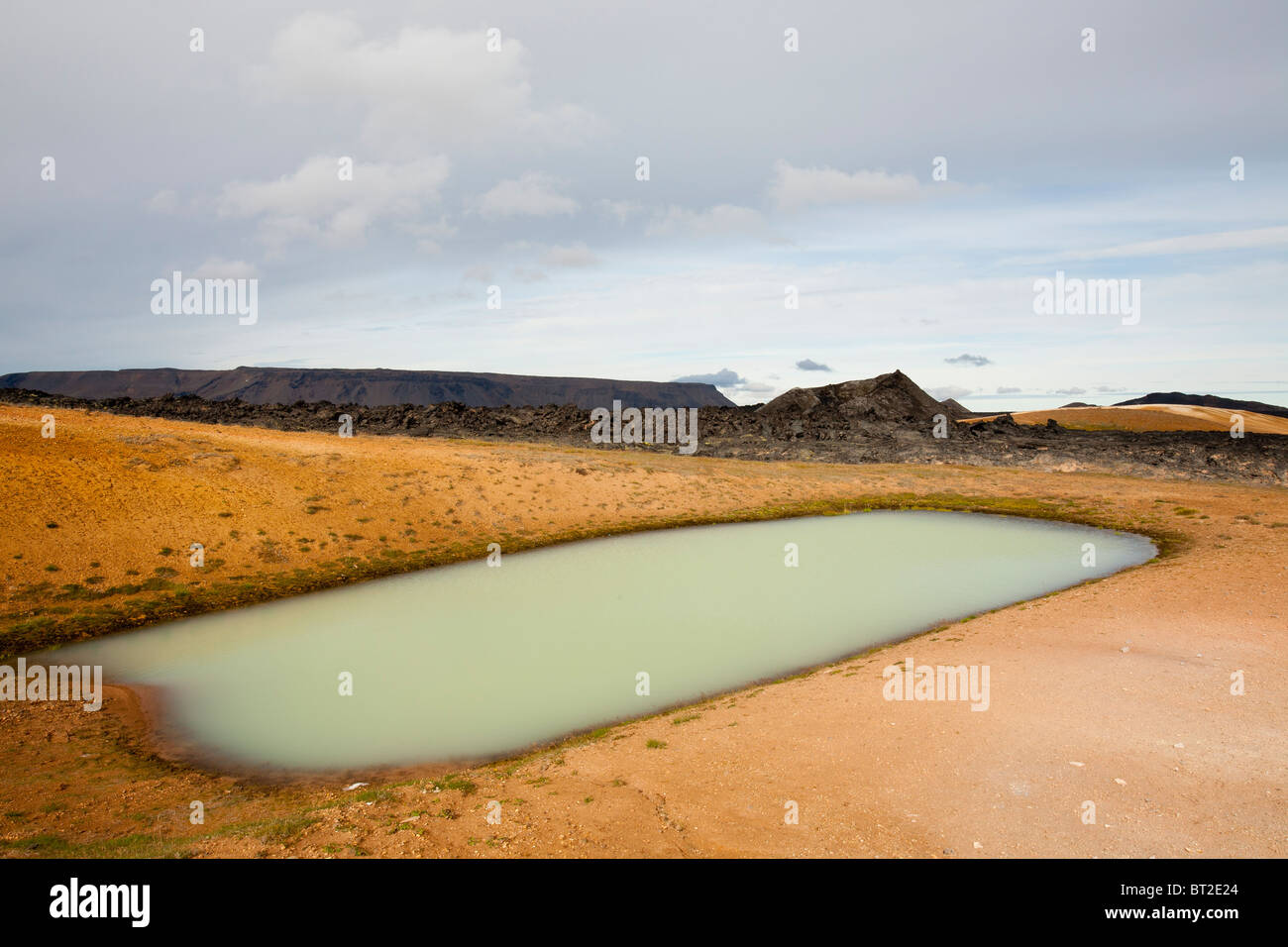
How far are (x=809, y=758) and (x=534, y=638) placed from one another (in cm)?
1061

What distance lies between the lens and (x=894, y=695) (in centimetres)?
1438

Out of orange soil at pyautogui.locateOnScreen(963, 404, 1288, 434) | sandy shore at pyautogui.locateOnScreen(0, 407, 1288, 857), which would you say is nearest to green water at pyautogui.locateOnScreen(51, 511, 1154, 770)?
sandy shore at pyautogui.locateOnScreen(0, 407, 1288, 857)

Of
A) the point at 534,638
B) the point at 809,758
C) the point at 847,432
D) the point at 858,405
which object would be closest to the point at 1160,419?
the point at 858,405

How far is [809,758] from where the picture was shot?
1177 centimetres

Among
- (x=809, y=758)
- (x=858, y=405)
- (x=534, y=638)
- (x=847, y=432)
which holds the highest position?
(x=858, y=405)

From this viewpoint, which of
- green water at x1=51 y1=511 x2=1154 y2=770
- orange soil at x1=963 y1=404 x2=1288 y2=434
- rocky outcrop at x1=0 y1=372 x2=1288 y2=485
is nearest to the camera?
green water at x1=51 y1=511 x2=1154 y2=770

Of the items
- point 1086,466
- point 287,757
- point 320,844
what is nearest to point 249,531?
point 287,757

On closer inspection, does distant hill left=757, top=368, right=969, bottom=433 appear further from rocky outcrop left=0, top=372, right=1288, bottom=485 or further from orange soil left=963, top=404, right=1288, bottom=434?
orange soil left=963, top=404, right=1288, bottom=434

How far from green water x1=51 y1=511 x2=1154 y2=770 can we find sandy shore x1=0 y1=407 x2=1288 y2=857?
1.32m

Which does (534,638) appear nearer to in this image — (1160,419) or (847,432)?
(847,432)

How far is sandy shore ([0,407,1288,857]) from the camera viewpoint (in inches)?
366

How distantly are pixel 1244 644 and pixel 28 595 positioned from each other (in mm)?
36247

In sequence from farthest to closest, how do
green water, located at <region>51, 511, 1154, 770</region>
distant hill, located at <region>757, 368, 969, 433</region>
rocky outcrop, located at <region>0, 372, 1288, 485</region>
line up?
1. distant hill, located at <region>757, 368, 969, 433</region>
2. rocky outcrop, located at <region>0, 372, 1288, 485</region>
3. green water, located at <region>51, 511, 1154, 770</region>

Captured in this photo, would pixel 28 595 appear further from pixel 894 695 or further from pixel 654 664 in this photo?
pixel 894 695
